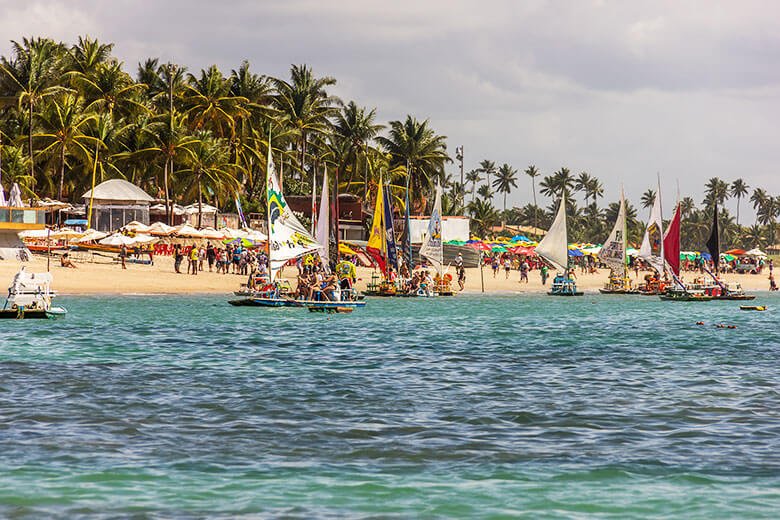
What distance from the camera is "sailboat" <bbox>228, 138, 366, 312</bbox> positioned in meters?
49.7

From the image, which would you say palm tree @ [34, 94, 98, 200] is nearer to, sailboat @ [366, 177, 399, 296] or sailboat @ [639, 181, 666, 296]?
sailboat @ [366, 177, 399, 296]

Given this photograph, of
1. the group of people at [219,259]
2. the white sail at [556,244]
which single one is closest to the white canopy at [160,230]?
the group of people at [219,259]

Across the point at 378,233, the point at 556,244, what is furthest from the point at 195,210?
the point at 378,233

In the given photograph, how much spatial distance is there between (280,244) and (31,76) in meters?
52.4

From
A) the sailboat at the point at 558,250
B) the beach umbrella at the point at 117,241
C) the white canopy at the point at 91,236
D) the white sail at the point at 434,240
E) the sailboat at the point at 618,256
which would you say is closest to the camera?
the white sail at the point at 434,240

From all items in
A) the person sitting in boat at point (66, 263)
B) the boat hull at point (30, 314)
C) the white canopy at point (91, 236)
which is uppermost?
the white canopy at point (91, 236)

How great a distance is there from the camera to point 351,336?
3812cm

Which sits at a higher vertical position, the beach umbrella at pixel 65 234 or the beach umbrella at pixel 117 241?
the beach umbrella at pixel 65 234

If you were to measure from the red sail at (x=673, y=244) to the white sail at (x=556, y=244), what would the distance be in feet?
26.9

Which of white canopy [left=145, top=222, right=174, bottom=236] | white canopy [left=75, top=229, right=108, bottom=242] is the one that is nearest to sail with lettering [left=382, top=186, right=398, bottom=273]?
white canopy [left=145, top=222, right=174, bottom=236]

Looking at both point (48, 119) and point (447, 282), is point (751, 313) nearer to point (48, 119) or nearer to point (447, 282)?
point (447, 282)

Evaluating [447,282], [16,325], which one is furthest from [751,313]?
[16,325]

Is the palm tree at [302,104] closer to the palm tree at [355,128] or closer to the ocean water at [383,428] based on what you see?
the palm tree at [355,128]

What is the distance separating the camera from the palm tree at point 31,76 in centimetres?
9288
